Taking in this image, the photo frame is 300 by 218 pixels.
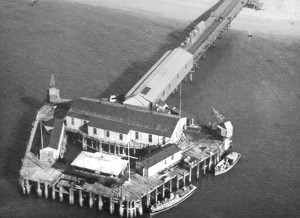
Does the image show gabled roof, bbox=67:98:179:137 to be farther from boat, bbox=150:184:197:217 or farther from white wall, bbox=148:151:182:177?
boat, bbox=150:184:197:217

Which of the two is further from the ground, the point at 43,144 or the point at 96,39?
the point at 96,39

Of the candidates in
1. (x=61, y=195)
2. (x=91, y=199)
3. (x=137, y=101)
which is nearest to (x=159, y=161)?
(x=91, y=199)

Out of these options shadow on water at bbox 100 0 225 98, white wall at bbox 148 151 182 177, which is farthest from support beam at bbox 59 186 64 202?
shadow on water at bbox 100 0 225 98

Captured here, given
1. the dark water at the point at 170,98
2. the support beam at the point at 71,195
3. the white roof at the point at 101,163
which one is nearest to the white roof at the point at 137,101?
the white roof at the point at 101,163

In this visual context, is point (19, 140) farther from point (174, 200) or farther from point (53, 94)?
point (174, 200)

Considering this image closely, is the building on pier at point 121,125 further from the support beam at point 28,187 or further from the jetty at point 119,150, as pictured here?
the support beam at point 28,187

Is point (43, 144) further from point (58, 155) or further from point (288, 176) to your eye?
point (288, 176)

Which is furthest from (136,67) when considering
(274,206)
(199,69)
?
(274,206)
